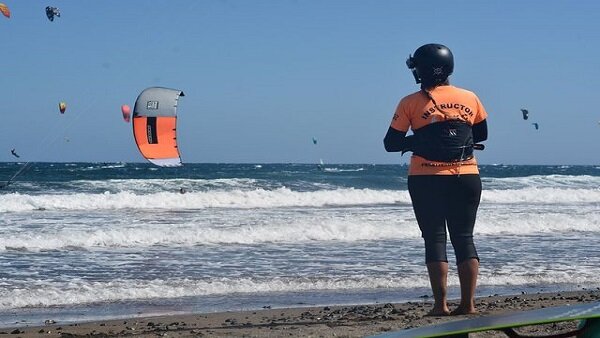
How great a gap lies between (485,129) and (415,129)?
43cm

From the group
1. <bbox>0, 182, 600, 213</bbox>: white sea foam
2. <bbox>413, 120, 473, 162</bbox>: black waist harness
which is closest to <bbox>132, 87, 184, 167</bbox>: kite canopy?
A: <bbox>413, 120, 473, 162</bbox>: black waist harness

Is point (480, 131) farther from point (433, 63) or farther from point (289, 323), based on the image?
point (289, 323)

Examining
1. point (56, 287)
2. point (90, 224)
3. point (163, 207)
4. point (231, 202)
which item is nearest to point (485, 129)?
point (56, 287)

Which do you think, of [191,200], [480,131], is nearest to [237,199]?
[191,200]

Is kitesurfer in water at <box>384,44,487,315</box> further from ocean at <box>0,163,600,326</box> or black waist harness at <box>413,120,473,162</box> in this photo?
ocean at <box>0,163,600,326</box>

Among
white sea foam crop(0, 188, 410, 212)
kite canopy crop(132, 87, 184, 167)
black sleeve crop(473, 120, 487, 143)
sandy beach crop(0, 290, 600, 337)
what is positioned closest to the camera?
black sleeve crop(473, 120, 487, 143)

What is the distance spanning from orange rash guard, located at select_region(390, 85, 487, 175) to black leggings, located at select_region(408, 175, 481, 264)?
0.05m

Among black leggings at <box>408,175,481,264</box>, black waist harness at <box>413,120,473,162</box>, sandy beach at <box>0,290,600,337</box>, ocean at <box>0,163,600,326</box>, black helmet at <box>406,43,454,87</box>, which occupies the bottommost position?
ocean at <box>0,163,600,326</box>

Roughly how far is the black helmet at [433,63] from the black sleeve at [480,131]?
0.34m

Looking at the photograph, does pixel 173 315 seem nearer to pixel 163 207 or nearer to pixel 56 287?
pixel 56 287

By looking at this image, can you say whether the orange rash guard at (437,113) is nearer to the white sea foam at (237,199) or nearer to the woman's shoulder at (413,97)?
the woman's shoulder at (413,97)

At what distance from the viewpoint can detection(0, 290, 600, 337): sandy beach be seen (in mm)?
5035

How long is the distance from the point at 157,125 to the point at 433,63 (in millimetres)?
4320

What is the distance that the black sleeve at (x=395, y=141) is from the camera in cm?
471
